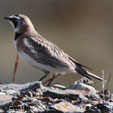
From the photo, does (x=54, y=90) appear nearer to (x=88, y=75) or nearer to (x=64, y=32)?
(x=88, y=75)

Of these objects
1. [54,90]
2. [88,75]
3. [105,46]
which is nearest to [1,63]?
[105,46]

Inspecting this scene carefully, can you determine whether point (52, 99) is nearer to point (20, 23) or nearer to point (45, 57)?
point (45, 57)

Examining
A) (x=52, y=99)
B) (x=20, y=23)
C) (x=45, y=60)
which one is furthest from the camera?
(x=20, y=23)

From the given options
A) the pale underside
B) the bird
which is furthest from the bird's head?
the pale underside

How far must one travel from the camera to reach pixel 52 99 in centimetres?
807

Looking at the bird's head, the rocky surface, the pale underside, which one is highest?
the bird's head

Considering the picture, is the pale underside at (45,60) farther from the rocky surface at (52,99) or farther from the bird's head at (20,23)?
the rocky surface at (52,99)

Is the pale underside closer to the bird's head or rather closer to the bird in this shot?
the bird

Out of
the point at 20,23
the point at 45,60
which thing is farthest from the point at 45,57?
the point at 20,23

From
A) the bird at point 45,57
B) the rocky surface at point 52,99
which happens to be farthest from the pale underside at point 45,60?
the rocky surface at point 52,99

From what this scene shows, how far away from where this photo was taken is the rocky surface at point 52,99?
25.0 feet

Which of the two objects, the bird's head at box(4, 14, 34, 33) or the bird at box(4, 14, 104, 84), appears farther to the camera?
the bird's head at box(4, 14, 34, 33)

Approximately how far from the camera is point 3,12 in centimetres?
1906

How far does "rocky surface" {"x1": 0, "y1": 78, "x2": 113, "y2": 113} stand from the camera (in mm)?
7605
